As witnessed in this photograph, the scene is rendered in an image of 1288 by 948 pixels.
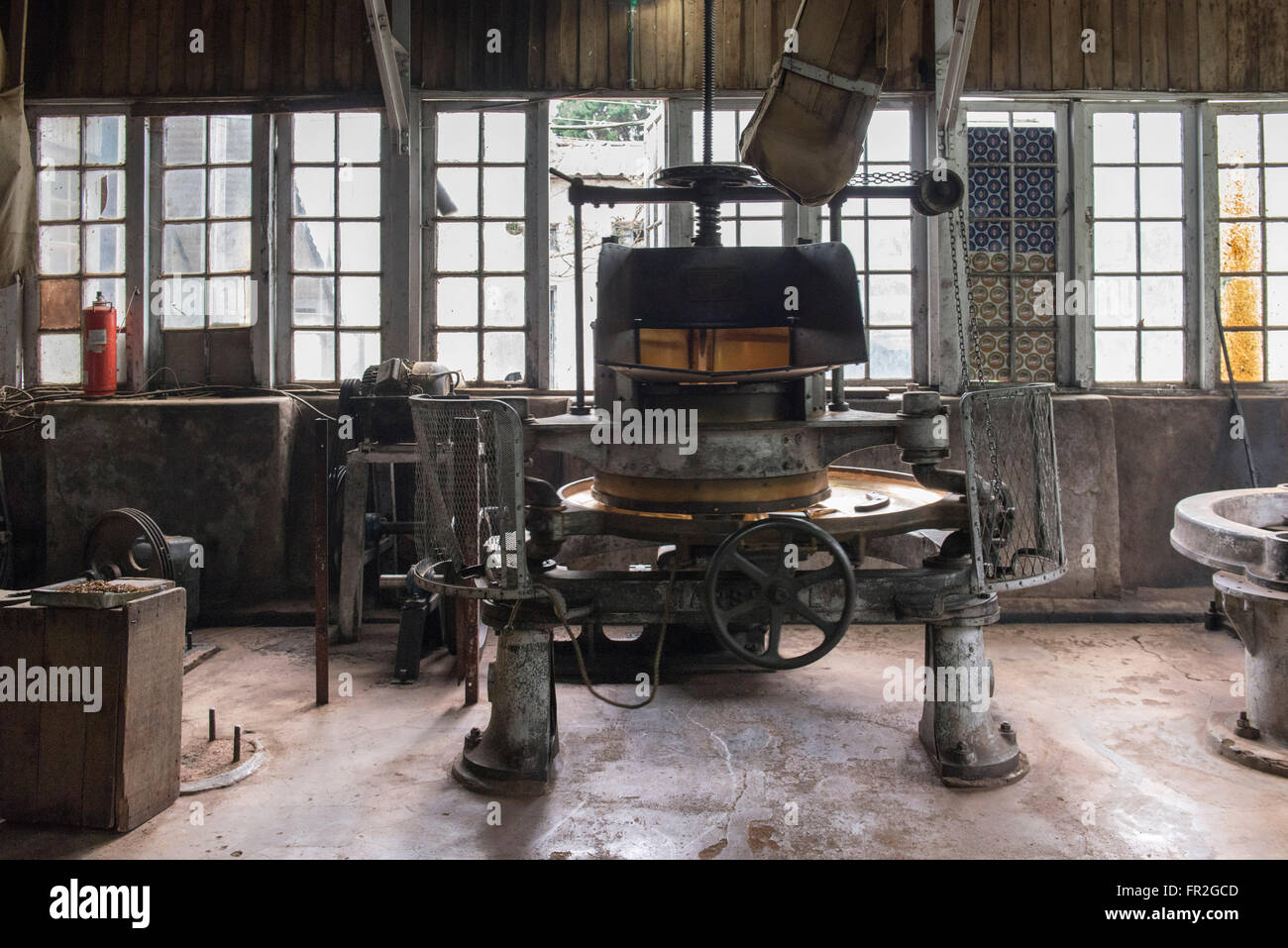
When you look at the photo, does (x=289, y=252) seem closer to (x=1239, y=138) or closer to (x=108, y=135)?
(x=108, y=135)

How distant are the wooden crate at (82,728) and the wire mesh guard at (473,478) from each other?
0.97 metres

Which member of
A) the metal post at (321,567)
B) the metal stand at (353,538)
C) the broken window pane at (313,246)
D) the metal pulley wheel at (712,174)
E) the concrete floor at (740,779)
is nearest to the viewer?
the concrete floor at (740,779)

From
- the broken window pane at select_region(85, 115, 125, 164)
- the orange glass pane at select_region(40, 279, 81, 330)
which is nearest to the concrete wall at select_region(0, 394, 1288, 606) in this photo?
the orange glass pane at select_region(40, 279, 81, 330)

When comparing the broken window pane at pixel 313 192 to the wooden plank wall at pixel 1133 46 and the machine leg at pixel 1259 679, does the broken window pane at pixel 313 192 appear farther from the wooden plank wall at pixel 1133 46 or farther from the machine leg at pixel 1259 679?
the machine leg at pixel 1259 679

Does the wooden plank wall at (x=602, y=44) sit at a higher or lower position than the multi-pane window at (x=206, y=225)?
higher

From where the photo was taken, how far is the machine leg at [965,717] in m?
3.41

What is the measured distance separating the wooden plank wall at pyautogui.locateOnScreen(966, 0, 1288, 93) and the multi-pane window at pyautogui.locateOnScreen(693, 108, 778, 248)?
1436 millimetres

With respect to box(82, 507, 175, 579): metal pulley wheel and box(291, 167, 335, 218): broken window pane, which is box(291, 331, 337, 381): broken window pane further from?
box(82, 507, 175, 579): metal pulley wheel

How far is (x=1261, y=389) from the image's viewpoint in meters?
6.30

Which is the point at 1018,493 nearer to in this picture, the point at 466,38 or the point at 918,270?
the point at 918,270

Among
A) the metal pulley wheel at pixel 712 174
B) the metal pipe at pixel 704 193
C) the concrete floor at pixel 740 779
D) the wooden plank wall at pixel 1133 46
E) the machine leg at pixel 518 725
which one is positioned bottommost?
the concrete floor at pixel 740 779

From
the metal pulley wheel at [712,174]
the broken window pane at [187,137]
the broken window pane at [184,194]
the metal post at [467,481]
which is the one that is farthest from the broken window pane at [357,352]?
the metal pulley wheel at [712,174]

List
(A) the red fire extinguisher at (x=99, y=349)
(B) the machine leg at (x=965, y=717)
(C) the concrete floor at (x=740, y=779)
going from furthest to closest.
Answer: (A) the red fire extinguisher at (x=99, y=349) < (B) the machine leg at (x=965, y=717) < (C) the concrete floor at (x=740, y=779)

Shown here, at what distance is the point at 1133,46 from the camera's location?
624cm
